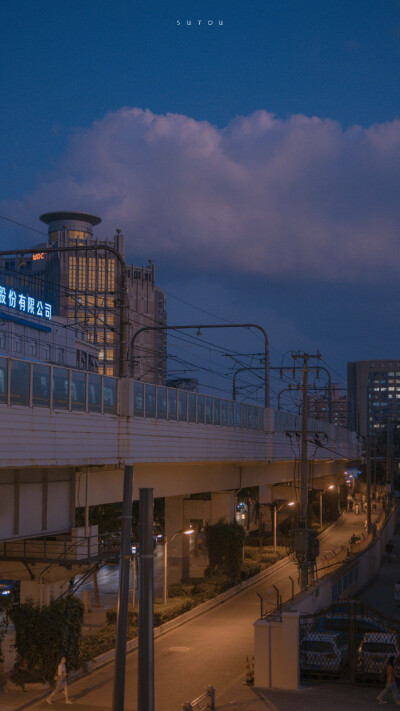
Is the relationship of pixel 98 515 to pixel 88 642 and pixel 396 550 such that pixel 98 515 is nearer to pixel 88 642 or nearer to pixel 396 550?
pixel 88 642

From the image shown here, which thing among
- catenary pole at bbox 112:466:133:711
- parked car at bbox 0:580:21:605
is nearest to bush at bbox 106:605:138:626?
parked car at bbox 0:580:21:605

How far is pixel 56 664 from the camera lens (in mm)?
22688

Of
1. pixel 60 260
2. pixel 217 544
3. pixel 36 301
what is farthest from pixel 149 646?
pixel 60 260

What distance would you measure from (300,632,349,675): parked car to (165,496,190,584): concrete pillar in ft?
73.0

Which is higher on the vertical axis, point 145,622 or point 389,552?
point 145,622

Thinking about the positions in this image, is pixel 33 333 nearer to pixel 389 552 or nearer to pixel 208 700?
pixel 389 552

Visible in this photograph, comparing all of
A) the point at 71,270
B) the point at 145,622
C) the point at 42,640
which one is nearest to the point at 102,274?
the point at 71,270

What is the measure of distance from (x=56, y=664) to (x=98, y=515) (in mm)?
25465

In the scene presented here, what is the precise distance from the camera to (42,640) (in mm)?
22578

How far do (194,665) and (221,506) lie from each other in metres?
22.2

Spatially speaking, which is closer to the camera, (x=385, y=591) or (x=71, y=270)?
(x=385, y=591)

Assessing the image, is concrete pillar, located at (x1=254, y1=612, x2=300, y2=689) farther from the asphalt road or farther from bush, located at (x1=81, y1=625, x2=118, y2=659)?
bush, located at (x1=81, y1=625, x2=118, y2=659)

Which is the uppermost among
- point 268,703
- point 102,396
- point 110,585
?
point 102,396

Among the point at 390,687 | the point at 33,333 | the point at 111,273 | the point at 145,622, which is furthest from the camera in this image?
the point at 111,273
